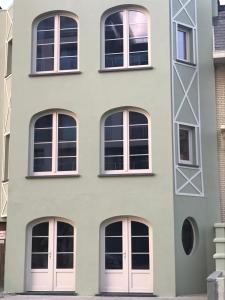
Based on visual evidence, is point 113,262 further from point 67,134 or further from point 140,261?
point 67,134

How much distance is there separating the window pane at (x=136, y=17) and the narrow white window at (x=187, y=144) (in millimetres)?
3895

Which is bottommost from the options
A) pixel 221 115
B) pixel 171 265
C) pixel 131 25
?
pixel 171 265

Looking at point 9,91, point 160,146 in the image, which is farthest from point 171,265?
point 9,91

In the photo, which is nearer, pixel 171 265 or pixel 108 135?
pixel 171 265

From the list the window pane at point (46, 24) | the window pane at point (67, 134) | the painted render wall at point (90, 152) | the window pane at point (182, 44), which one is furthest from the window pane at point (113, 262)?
the window pane at point (46, 24)


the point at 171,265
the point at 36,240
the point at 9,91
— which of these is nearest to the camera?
the point at 171,265

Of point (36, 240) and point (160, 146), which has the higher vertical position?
point (160, 146)

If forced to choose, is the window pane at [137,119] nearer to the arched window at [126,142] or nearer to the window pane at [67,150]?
the arched window at [126,142]

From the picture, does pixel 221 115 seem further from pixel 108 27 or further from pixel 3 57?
pixel 3 57

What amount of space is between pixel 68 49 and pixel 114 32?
1.71 m

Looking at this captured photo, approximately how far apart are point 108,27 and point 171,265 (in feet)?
27.4

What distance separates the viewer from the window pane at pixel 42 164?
18.7 metres

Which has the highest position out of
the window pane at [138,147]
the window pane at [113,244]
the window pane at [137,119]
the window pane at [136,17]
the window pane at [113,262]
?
the window pane at [136,17]

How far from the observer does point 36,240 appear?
18.3 meters
